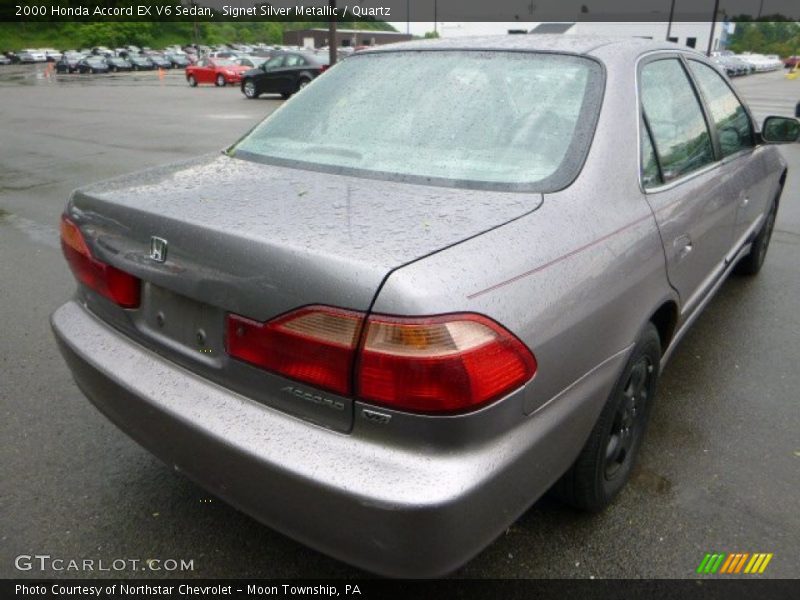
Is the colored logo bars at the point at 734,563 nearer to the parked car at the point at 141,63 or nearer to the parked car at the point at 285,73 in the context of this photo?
the parked car at the point at 285,73

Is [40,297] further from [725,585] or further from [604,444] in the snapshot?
[725,585]

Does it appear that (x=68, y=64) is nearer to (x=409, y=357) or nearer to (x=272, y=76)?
(x=272, y=76)

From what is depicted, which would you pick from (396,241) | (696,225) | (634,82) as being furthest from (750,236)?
(396,241)

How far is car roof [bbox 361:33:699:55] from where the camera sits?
2.54m

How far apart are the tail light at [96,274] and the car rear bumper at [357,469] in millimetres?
241

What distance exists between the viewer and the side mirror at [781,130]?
3.65 metres

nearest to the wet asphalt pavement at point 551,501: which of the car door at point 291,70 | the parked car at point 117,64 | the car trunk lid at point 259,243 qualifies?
the car trunk lid at point 259,243

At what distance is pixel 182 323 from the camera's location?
190 cm

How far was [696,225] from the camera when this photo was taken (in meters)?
2.67

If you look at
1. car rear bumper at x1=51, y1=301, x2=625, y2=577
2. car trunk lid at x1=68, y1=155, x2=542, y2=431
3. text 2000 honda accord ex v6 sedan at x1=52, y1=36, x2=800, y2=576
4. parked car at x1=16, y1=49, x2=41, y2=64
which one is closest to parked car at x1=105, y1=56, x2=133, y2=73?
parked car at x1=16, y1=49, x2=41, y2=64

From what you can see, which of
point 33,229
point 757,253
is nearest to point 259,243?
point 757,253
